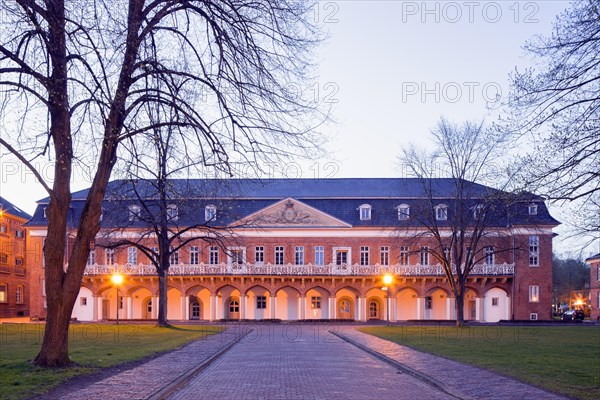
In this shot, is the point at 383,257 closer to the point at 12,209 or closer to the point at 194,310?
the point at 194,310

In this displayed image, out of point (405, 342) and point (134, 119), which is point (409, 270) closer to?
point (405, 342)

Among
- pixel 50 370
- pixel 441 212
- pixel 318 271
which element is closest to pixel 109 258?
pixel 318 271

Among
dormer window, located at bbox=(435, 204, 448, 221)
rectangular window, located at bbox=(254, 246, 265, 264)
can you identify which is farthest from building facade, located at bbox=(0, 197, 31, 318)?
dormer window, located at bbox=(435, 204, 448, 221)

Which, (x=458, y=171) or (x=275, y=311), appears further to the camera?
(x=275, y=311)

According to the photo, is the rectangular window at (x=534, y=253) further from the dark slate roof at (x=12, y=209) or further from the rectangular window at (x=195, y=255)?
the dark slate roof at (x=12, y=209)

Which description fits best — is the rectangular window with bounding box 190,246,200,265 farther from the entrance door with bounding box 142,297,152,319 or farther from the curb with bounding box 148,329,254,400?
the curb with bounding box 148,329,254,400

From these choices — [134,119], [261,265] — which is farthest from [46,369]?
[261,265]

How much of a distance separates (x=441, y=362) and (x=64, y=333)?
946 cm

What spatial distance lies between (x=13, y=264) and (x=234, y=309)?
2218 centimetres

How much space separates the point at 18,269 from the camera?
64.9 m

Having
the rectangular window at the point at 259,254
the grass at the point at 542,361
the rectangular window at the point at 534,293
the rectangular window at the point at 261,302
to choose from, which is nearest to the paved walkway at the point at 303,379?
the grass at the point at 542,361

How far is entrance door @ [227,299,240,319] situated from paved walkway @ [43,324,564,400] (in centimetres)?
3739

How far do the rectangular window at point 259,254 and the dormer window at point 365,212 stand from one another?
344 inches

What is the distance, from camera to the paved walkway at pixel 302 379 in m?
11.8
